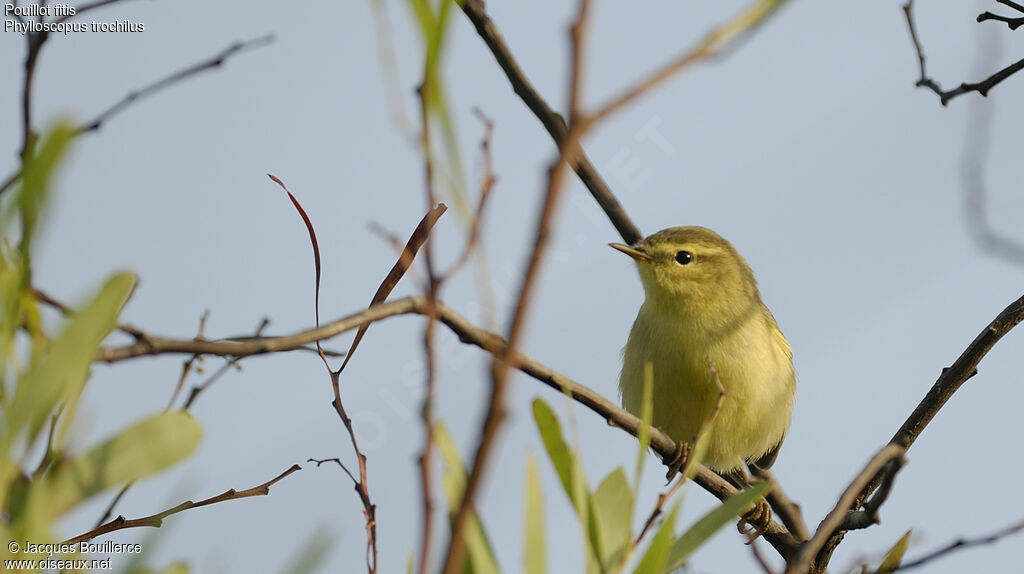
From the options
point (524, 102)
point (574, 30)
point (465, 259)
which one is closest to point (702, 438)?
point (465, 259)

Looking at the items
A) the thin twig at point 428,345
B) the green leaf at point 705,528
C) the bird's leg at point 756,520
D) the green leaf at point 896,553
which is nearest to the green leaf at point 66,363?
the thin twig at point 428,345

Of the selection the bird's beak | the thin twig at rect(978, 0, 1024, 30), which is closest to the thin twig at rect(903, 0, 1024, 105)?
the thin twig at rect(978, 0, 1024, 30)

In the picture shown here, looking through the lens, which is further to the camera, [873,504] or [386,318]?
[873,504]

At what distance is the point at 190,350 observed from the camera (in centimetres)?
85

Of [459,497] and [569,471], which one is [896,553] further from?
[459,497]

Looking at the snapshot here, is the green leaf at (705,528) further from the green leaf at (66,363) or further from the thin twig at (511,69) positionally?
the thin twig at (511,69)

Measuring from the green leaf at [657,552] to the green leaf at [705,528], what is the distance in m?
0.08

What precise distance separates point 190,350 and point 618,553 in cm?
54

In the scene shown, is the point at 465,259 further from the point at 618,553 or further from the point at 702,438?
the point at 702,438

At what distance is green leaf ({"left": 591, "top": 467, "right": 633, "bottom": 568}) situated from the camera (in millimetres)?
1124

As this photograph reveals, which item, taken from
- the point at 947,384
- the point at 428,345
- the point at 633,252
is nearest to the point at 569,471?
the point at 428,345

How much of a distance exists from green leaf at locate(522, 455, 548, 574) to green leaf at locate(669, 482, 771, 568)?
0.20 m

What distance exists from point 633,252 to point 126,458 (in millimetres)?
3663

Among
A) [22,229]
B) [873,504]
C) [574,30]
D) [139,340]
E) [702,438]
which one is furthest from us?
[873,504]
